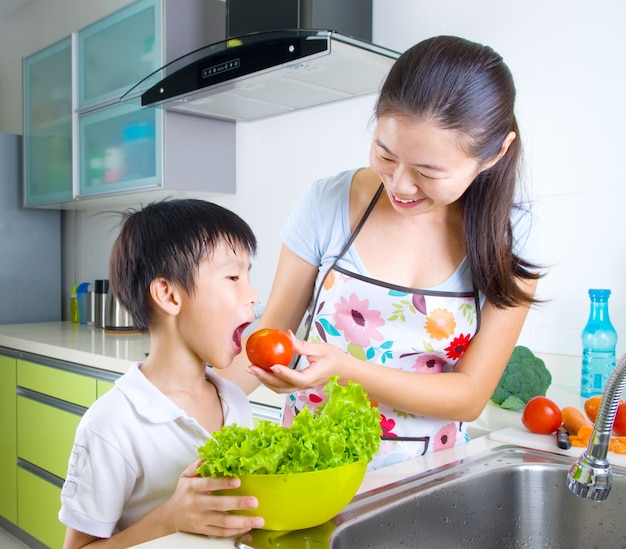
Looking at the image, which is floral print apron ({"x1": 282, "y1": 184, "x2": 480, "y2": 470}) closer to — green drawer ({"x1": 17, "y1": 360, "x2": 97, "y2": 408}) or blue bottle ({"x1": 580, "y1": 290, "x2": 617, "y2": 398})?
blue bottle ({"x1": 580, "y1": 290, "x2": 617, "y2": 398})

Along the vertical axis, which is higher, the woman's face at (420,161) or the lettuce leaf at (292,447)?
the woman's face at (420,161)

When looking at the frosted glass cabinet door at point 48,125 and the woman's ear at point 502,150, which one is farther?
the frosted glass cabinet door at point 48,125

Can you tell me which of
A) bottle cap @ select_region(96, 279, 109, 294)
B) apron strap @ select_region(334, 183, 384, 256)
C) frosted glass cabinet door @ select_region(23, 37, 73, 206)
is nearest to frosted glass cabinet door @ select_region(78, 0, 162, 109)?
frosted glass cabinet door @ select_region(23, 37, 73, 206)

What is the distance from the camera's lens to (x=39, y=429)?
2754 mm

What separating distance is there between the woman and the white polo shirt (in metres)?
0.16

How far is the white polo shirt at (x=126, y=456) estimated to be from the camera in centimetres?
88

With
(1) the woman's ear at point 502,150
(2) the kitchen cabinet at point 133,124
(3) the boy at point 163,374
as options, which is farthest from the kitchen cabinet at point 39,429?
(1) the woman's ear at point 502,150

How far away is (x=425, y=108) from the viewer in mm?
951

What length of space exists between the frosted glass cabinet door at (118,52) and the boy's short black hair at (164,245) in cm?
183

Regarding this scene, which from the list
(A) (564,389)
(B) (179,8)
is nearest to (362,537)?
(A) (564,389)

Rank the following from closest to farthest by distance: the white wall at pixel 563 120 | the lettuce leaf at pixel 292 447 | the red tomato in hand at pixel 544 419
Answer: the lettuce leaf at pixel 292 447 → the red tomato in hand at pixel 544 419 → the white wall at pixel 563 120

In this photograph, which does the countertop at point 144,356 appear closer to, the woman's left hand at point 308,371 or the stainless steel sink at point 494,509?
the stainless steel sink at point 494,509

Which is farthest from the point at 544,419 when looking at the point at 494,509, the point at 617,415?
the point at 494,509

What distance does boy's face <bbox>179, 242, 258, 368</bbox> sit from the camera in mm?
1002
